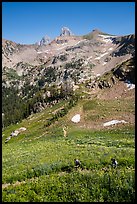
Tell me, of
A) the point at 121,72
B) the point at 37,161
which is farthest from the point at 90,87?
the point at 37,161

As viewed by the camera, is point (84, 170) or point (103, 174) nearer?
point (103, 174)

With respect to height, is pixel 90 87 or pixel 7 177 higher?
pixel 90 87

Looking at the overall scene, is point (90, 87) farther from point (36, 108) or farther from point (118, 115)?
point (118, 115)

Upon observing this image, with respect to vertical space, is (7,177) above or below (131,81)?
below

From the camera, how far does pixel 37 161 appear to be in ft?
91.9

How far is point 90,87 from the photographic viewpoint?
12762 cm

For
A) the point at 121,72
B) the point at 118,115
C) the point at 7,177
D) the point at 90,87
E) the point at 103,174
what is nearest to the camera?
the point at 103,174

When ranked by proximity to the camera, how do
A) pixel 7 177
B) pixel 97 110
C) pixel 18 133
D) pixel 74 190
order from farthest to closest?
1. pixel 18 133
2. pixel 97 110
3. pixel 7 177
4. pixel 74 190

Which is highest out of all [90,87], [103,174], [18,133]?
[90,87]

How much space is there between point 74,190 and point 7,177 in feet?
23.2

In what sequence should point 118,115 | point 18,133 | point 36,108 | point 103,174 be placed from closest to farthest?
point 103,174
point 118,115
point 18,133
point 36,108

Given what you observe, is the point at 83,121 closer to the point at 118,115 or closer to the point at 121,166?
the point at 118,115

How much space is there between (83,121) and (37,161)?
45788 millimetres

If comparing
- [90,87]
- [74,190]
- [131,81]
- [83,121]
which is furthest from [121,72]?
[74,190]
